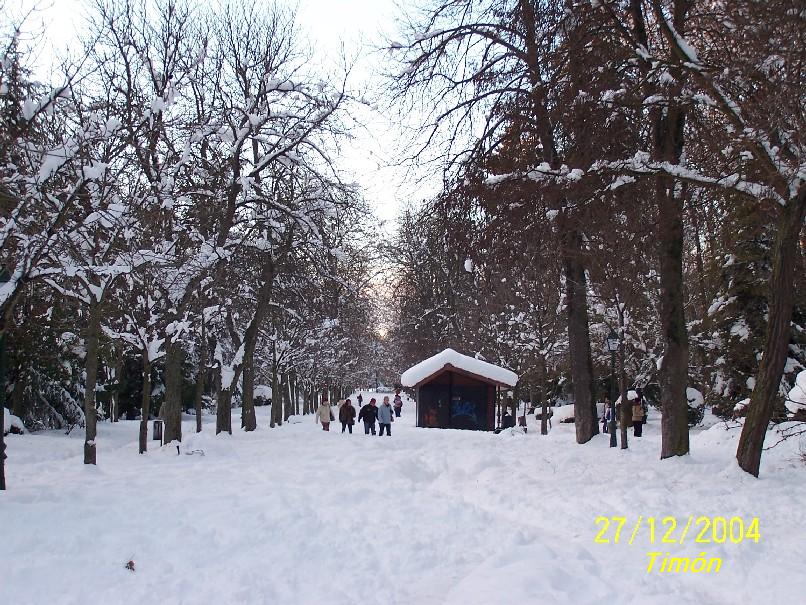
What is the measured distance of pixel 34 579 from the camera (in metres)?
5.46

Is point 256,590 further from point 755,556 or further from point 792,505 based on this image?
point 792,505

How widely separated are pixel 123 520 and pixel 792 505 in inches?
274

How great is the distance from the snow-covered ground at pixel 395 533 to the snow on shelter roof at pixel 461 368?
46.9 feet

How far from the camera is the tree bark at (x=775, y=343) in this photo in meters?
8.31

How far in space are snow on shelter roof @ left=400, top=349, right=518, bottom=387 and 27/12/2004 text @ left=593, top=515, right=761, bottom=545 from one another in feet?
63.0

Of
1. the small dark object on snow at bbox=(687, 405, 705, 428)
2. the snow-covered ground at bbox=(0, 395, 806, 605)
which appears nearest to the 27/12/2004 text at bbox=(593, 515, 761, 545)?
the snow-covered ground at bbox=(0, 395, 806, 605)

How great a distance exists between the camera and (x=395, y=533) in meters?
7.86

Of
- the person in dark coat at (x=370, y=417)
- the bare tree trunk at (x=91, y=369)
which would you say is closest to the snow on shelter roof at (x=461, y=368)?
the person in dark coat at (x=370, y=417)

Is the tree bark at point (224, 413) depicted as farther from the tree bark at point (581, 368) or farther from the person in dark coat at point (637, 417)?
the person in dark coat at point (637, 417)

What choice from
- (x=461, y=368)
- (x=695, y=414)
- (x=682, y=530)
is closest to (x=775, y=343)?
(x=682, y=530)

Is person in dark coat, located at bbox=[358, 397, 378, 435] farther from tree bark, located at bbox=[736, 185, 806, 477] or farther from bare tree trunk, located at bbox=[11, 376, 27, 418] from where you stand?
tree bark, located at bbox=[736, 185, 806, 477]

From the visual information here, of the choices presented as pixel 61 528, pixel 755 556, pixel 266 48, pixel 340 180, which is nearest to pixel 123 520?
pixel 61 528

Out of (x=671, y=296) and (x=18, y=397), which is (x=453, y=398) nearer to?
(x=18, y=397)

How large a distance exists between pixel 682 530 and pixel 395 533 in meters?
3.07
